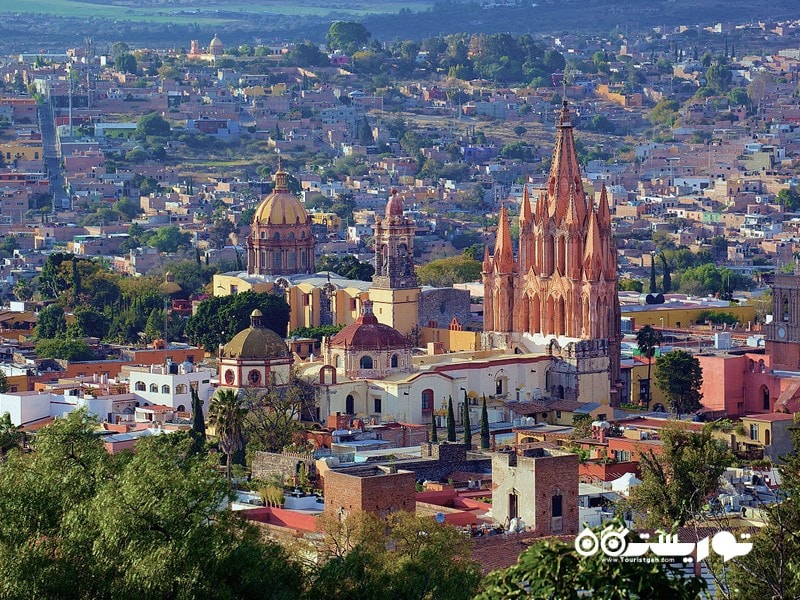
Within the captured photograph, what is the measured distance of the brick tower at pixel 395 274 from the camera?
3145 inches

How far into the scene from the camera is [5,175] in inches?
5689

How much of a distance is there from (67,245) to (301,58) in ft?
249

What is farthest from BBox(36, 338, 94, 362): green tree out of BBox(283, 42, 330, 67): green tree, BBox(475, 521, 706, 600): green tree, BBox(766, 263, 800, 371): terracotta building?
BBox(283, 42, 330, 67): green tree

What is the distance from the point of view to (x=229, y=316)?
82250 millimetres

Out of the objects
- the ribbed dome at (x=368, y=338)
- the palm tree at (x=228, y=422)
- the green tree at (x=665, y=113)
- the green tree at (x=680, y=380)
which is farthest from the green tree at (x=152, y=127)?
the palm tree at (x=228, y=422)

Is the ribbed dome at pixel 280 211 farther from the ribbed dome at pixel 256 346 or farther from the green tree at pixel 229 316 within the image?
the ribbed dome at pixel 256 346

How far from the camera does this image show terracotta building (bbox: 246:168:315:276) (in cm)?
8781

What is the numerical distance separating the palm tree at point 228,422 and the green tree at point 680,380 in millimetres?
16169

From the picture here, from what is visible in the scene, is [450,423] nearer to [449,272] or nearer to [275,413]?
[275,413]

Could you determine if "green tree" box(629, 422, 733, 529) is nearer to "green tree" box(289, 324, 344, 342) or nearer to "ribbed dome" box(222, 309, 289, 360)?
"ribbed dome" box(222, 309, 289, 360)

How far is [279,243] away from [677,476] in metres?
43.5

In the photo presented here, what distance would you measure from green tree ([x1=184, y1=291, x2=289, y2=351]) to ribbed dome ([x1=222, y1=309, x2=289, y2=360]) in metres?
14.7

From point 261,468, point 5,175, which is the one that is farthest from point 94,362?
point 5,175

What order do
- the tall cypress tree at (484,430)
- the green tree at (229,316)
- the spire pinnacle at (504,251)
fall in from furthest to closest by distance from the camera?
the green tree at (229,316)
the spire pinnacle at (504,251)
the tall cypress tree at (484,430)
